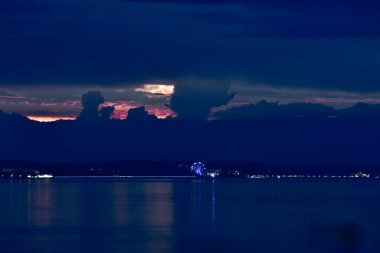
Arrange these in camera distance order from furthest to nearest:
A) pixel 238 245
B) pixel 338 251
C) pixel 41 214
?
pixel 41 214 → pixel 238 245 → pixel 338 251

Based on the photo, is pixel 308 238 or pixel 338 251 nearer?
pixel 338 251

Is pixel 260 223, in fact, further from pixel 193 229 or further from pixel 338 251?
pixel 338 251

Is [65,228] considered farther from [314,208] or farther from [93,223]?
[314,208]

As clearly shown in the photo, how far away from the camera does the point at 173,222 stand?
8600 cm

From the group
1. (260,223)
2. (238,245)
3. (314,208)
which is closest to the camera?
(238,245)

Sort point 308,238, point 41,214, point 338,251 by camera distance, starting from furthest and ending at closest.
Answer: point 41,214, point 308,238, point 338,251

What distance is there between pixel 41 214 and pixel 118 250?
121ft

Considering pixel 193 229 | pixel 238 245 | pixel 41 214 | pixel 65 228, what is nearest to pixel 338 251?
pixel 238 245

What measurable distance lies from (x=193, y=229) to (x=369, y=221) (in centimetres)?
1920

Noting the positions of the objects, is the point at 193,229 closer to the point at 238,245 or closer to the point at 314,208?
the point at 238,245

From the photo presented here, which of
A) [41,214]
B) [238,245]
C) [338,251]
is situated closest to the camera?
[338,251]

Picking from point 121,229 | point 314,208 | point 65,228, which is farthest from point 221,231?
point 314,208

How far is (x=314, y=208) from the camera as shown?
11100 cm

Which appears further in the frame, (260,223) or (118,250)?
(260,223)
